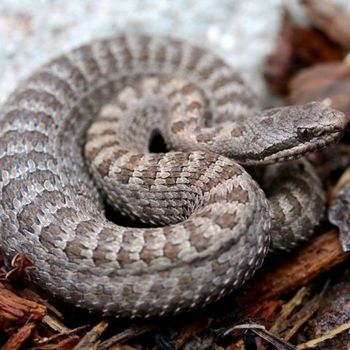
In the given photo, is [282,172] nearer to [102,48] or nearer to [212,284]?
[212,284]

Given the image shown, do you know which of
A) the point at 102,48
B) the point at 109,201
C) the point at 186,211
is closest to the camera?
the point at 186,211

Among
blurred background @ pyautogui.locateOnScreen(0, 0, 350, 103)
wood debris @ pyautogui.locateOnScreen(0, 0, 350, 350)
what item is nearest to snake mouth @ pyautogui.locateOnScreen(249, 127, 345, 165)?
wood debris @ pyautogui.locateOnScreen(0, 0, 350, 350)

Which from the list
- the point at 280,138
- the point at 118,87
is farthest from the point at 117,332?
the point at 118,87

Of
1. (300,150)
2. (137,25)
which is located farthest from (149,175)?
(137,25)

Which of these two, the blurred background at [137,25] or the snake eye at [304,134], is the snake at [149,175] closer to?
the snake eye at [304,134]

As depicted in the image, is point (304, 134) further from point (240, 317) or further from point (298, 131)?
point (240, 317)

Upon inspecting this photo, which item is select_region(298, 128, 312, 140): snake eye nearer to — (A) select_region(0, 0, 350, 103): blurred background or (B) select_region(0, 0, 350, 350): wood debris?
(B) select_region(0, 0, 350, 350): wood debris

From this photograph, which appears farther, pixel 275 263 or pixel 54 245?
pixel 275 263
